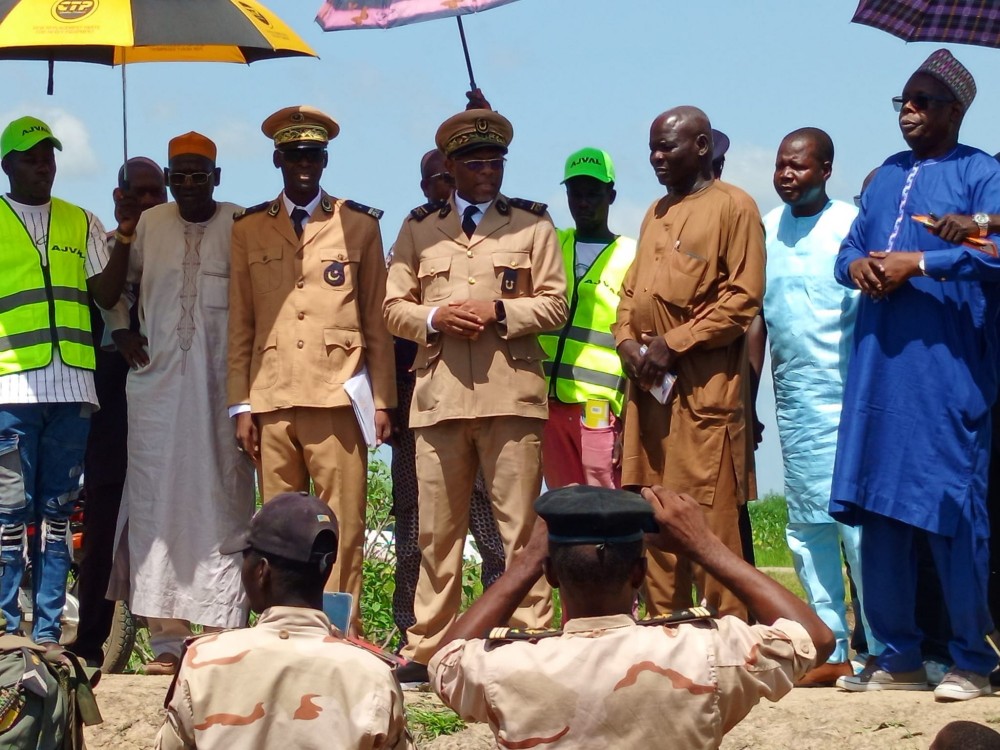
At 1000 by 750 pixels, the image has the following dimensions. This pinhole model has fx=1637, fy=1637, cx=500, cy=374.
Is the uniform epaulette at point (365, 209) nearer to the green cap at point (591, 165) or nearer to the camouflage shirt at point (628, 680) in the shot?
the green cap at point (591, 165)

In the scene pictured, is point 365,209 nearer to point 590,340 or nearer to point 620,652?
point 590,340

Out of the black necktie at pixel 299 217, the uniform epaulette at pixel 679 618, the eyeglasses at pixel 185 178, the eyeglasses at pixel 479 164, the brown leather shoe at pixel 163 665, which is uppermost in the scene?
the eyeglasses at pixel 479 164

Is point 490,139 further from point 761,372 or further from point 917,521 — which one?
point 917,521

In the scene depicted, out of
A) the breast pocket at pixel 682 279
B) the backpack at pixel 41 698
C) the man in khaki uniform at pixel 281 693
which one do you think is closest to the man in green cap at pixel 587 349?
the breast pocket at pixel 682 279

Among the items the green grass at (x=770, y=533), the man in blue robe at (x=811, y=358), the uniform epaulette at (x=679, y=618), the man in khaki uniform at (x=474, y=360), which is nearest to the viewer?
the uniform epaulette at (x=679, y=618)

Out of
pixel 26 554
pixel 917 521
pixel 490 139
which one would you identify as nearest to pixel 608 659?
pixel 917 521

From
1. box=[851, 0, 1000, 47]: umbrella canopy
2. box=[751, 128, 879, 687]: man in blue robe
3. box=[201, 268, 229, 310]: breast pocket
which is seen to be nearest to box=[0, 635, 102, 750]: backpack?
box=[201, 268, 229, 310]: breast pocket

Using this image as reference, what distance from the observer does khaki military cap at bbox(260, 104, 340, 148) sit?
7613 mm

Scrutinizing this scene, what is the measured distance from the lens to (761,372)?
26.1ft

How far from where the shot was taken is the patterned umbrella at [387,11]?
25.3ft

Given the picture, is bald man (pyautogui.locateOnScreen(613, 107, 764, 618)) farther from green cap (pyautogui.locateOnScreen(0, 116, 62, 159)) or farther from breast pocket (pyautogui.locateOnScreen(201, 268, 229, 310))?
green cap (pyautogui.locateOnScreen(0, 116, 62, 159))

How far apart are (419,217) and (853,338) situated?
205 cm

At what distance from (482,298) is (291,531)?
3.18 meters

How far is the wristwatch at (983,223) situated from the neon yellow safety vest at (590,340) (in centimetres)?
189
